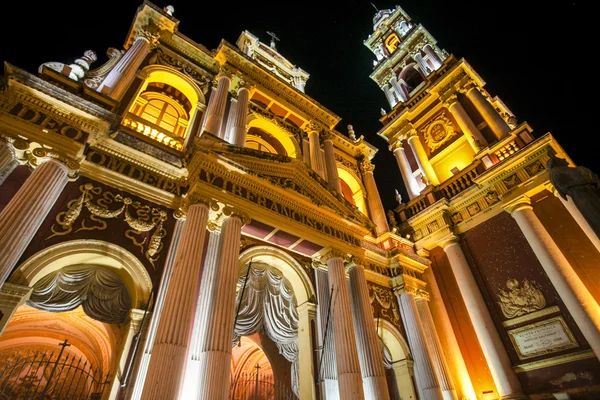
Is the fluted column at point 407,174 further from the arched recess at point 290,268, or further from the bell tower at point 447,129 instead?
the arched recess at point 290,268

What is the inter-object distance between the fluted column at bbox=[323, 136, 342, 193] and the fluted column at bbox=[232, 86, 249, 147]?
3.68 metres

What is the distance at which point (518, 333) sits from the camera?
9.39 m

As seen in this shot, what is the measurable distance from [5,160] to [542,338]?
13026mm

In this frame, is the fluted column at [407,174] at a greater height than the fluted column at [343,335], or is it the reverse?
the fluted column at [407,174]

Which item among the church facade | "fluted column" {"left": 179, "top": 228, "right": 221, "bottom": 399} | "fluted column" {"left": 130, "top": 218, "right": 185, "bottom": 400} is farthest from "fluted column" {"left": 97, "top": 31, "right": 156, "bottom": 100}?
"fluted column" {"left": 179, "top": 228, "right": 221, "bottom": 399}

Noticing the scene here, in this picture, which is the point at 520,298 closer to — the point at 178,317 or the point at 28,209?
the point at 178,317

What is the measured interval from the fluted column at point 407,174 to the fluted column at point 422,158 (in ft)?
1.83

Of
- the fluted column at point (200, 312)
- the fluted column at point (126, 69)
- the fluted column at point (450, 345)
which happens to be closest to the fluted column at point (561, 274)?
the fluted column at point (450, 345)

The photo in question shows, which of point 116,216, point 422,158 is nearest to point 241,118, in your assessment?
point 116,216

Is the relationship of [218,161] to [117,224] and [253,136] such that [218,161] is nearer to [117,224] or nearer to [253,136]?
[117,224]

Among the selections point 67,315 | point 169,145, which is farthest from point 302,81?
point 67,315

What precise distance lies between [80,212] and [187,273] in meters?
2.62

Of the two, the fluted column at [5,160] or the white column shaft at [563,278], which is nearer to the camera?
the fluted column at [5,160]

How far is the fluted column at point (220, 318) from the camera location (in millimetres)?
5509
